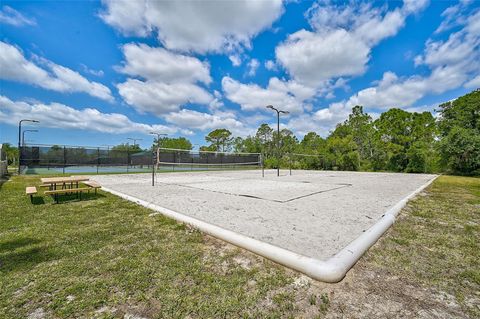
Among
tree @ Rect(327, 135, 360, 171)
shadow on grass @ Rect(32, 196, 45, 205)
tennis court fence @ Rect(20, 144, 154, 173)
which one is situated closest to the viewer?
shadow on grass @ Rect(32, 196, 45, 205)

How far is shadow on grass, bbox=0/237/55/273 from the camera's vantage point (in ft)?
8.06

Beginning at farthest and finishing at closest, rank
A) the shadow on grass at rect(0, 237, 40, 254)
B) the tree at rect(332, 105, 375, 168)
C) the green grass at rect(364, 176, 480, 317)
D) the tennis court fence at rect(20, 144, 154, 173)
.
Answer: the tree at rect(332, 105, 375, 168)
the tennis court fence at rect(20, 144, 154, 173)
the shadow on grass at rect(0, 237, 40, 254)
the green grass at rect(364, 176, 480, 317)

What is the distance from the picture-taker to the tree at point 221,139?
53.1 meters

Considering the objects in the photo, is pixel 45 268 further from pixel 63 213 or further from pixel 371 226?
pixel 371 226

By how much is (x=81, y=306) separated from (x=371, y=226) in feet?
13.5

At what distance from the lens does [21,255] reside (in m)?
2.72

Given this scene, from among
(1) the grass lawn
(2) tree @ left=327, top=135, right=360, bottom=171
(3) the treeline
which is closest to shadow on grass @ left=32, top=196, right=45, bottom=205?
(1) the grass lawn

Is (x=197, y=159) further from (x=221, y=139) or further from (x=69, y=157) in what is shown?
(x=221, y=139)

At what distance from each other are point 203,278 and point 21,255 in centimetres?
250

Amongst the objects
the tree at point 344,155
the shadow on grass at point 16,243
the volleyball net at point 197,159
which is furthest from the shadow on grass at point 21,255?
the tree at point 344,155

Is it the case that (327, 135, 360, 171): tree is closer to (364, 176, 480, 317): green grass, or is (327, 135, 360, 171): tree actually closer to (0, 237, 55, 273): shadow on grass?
(364, 176, 480, 317): green grass

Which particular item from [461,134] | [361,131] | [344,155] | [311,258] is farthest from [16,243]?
[361,131]

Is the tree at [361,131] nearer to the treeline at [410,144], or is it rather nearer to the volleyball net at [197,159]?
the treeline at [410,144]

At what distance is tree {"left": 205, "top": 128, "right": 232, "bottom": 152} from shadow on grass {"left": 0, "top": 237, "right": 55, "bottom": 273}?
5001cm
